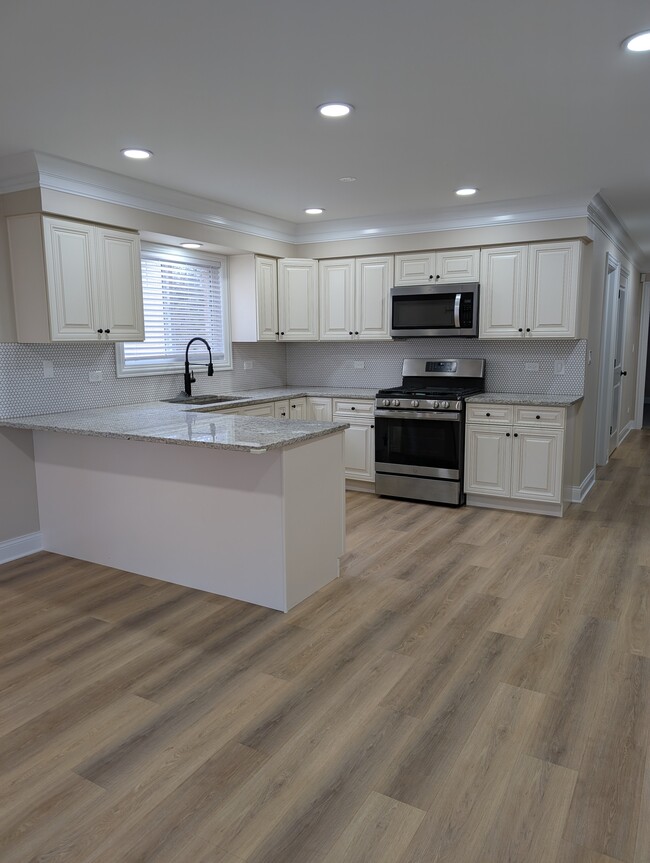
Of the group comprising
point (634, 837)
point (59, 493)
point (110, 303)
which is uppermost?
point (110, 303)

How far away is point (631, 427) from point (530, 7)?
8.37m

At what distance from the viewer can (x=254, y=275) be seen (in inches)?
215

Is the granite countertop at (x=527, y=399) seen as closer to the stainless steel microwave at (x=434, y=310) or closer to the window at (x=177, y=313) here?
the stainless steel microwave at (x=434, y=310)

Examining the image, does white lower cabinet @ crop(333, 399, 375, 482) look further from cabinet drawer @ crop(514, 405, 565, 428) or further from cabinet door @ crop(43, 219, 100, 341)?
cabinet door @ crop(43, 219, 100, 341)

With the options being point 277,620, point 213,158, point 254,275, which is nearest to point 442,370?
point 254,275

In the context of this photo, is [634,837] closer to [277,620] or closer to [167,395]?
[277,620]

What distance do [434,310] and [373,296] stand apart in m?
0.64

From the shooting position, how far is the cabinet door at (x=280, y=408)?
5.34 m

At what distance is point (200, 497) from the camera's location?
3.31 meters

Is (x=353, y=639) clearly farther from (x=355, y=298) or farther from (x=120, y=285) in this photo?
(x=355, y=298)

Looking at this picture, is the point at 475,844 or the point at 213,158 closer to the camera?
the point at 475,844

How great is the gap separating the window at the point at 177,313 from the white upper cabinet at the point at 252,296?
9 centimetres

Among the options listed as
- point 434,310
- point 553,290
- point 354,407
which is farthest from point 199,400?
point 553,290

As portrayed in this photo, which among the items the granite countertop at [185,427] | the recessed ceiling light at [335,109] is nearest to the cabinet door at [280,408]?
the granite countertop at [185,427]
